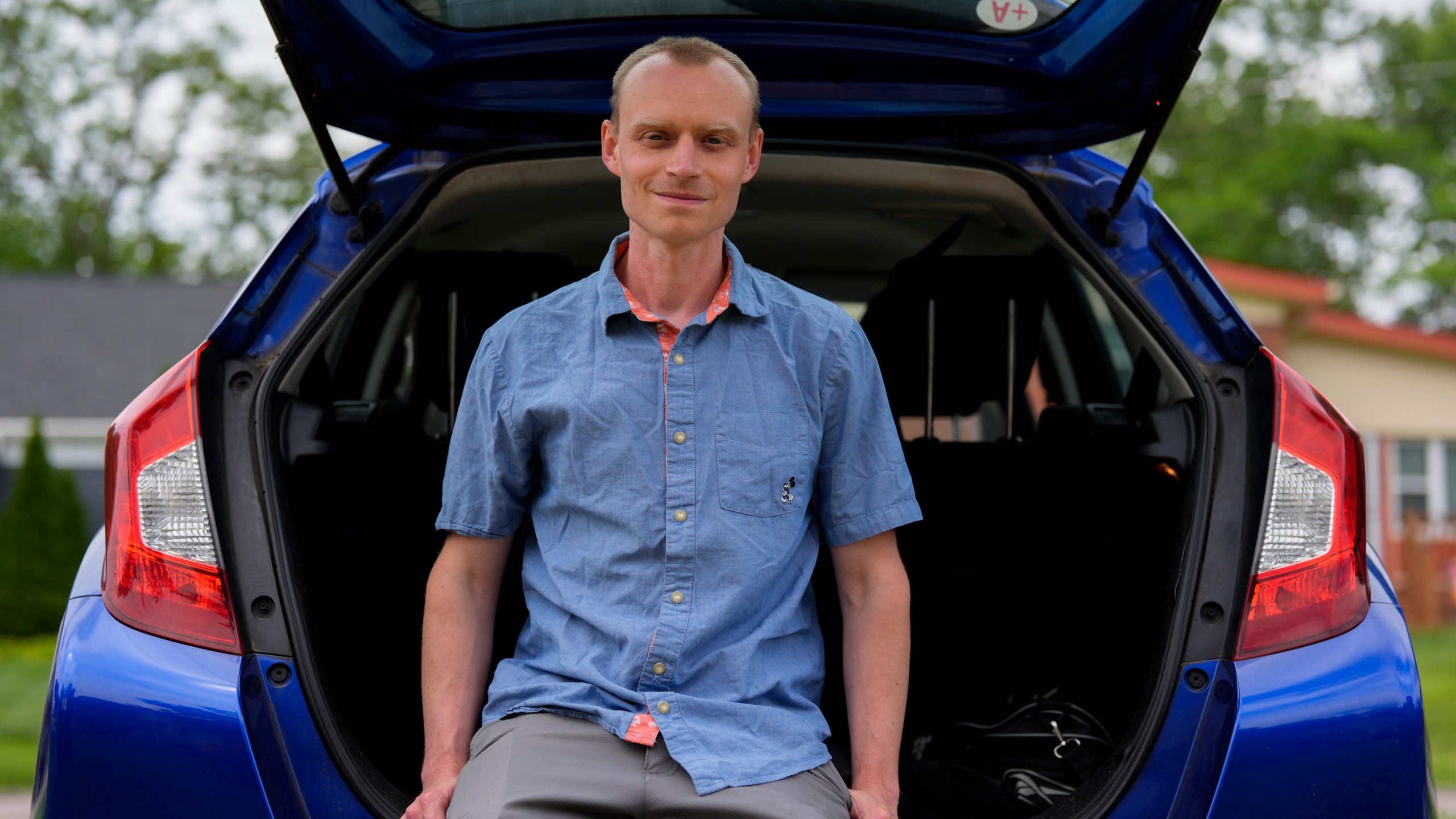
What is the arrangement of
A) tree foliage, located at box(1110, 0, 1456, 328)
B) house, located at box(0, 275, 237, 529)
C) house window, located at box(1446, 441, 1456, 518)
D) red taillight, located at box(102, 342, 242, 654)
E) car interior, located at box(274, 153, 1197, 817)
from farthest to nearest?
tree foliage, located at box(1110, 0, 1456, 328)
house, located at box(0, 275, 237, 529)
house window, located at box(1446, 441, 1456, 518)
car interior, located at box(274, 153, 1197, 817)
red taillight, located at box(102, 342, 242, 654)

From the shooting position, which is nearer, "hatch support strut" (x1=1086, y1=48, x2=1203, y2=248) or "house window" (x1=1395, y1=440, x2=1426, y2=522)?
"hatch support strut" (x1=1086, y1=48, x2=1203, y2=248)

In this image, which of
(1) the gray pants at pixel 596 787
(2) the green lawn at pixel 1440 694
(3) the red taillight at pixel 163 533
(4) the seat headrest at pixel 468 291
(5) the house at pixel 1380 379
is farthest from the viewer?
(5) the house at pixel 1380 379

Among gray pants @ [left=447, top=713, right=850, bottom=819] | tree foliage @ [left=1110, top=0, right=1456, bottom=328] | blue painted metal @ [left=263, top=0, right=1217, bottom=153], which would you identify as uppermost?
tree foliage @ [left=1110, top=0, right=1456, bottom=328]

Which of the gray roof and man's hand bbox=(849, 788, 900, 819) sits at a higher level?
the gray roof

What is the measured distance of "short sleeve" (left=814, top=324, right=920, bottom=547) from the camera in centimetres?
Answer: 181

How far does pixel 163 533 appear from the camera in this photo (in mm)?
1720

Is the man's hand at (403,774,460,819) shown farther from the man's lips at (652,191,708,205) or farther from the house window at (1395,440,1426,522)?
the house window at (1395,440,1426,522)

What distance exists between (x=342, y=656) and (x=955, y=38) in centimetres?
139

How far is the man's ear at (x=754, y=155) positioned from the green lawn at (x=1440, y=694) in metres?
1.53

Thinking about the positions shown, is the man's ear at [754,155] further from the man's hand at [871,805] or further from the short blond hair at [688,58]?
the man's hand at [871,805]

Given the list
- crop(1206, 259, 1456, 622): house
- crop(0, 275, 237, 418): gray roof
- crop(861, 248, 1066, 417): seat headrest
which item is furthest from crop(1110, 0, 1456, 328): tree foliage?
crop(861, 248, 1066, 417): seat headrest

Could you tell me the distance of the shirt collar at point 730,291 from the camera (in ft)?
5.96

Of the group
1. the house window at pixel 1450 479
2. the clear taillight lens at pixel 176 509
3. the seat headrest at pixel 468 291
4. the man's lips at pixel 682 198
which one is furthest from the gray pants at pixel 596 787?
the house window at pixel 1450 479

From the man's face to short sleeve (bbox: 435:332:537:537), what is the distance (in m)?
0.31
